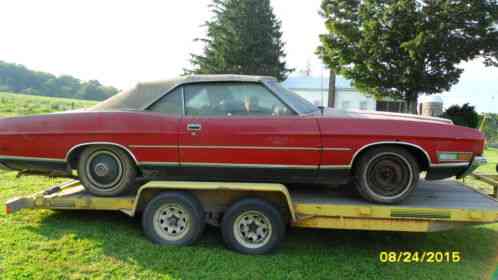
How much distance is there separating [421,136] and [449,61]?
12721mm

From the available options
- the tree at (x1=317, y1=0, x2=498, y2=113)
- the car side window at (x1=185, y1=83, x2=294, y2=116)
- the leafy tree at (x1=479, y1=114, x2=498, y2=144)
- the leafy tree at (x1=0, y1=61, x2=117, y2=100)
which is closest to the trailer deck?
the car side window at (x1=185, y1=83, x2=294, y2=116)

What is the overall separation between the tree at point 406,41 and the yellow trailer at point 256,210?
11488mm

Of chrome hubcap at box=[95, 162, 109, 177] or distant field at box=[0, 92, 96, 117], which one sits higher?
distant field at box=[0, 92, 96, 117]

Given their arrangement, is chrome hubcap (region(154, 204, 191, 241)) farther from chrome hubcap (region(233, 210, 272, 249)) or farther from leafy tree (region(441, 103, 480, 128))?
leafy tree (region(441, 103, 480, 128))

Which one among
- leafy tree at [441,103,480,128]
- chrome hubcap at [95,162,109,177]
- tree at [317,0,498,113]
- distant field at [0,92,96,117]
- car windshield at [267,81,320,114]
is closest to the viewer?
car windshield at [267,81,320,114]

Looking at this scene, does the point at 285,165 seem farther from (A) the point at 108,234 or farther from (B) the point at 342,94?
(B) the point at 342,94

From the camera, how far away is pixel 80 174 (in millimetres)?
3615

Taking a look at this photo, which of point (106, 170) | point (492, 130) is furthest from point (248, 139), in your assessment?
point (492, 130)

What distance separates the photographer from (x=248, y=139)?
3.29 m

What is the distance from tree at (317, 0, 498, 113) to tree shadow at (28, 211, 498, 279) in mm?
11116

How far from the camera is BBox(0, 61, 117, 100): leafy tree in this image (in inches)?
2227

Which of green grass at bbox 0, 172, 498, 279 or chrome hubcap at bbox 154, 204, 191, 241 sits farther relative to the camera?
chrome hubcap at bbox 154, 204, 191, 241

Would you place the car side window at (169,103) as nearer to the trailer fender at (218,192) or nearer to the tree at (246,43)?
the trailer fender at (218,192)

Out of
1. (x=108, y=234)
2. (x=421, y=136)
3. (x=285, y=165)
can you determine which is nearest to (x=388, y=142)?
(x=421, y=136)
